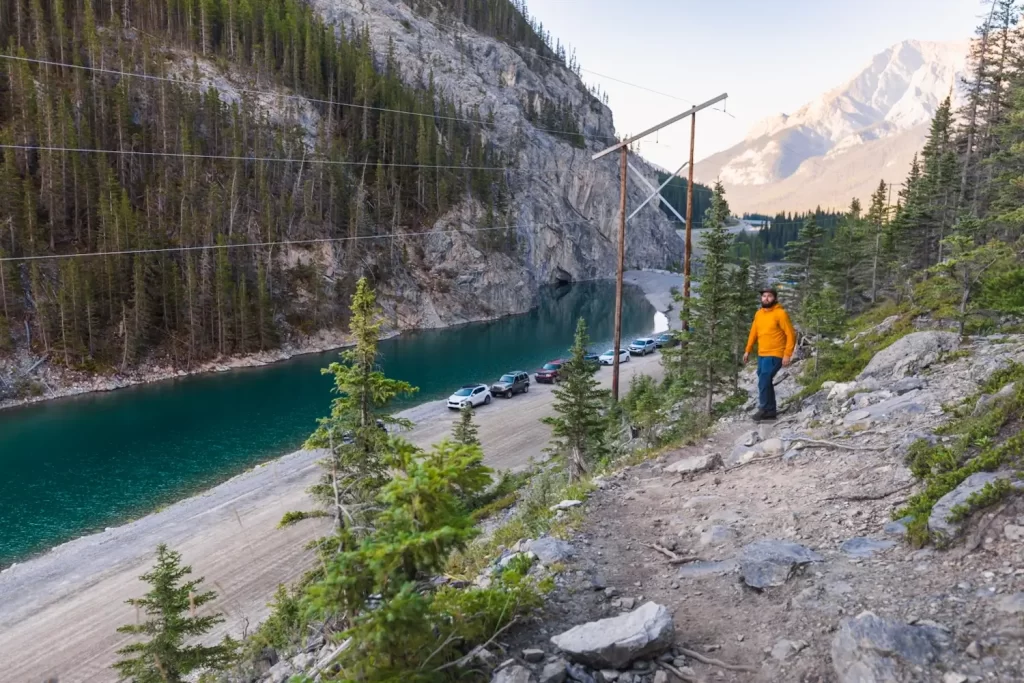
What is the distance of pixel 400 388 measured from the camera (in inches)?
336

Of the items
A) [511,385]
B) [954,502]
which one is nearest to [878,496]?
[954,502]

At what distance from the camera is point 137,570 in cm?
1961

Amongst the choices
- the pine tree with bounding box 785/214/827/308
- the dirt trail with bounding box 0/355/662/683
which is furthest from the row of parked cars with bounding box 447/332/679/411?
the pine tree with bounding box 785/214/827/308

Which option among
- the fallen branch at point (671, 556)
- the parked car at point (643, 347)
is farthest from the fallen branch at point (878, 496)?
the parked car at point (643, 347)

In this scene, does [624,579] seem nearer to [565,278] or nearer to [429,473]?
[429,473]

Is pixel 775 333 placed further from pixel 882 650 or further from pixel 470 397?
pixel 470 397

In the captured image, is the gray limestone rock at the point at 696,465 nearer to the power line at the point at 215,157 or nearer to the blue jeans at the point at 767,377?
the blue jeans at the point at 767,377

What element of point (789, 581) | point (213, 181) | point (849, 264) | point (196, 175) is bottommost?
point (789, 581)

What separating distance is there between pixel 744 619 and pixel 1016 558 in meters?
2.34

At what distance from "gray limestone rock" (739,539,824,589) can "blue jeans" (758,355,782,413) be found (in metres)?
6.24

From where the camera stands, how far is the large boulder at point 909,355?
1382cm

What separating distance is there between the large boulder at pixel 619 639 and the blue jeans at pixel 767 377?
26.6ft

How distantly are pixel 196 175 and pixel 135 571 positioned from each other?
57.7m

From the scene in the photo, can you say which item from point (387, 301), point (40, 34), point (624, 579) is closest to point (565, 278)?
point (387, 301)
